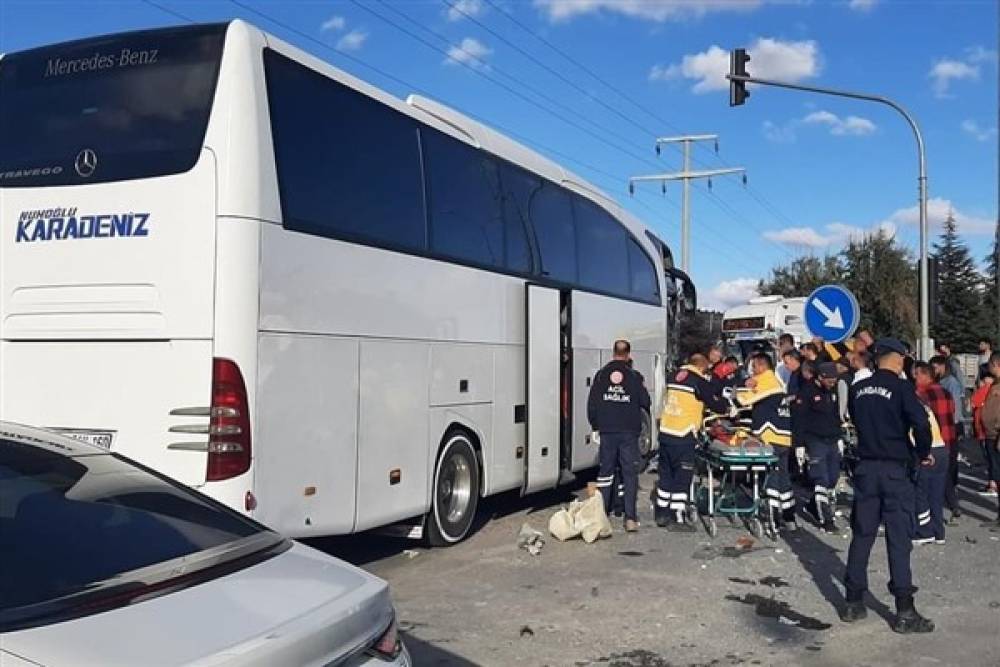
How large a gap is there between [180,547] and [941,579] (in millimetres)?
6911

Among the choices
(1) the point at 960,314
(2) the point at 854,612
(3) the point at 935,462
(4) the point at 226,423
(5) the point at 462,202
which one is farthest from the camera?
(1) the point at 960,314

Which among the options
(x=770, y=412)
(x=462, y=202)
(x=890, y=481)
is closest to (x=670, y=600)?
(x=890, y=481)

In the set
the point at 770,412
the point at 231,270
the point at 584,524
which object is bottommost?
the point at 584,524

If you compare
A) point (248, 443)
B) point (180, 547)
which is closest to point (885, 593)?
point (248, 443)

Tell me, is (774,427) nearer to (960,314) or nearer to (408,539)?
(408,539)

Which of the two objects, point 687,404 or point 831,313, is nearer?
point 687,404

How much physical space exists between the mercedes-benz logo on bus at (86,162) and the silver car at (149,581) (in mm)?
3126

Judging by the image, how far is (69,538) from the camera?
310 centimetres

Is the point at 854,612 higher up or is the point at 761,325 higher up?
the point at 761,325

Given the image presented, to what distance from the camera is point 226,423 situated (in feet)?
19.9

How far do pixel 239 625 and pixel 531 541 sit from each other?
20.8ft

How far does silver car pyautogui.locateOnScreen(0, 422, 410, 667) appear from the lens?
8.34 ft

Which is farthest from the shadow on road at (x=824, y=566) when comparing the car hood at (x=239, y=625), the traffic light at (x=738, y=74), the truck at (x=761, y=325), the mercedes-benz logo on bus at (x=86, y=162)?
the truck at (x=761, y=325)

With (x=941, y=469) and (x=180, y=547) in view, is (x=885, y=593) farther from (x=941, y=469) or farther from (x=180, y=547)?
(x=180, y=547)
